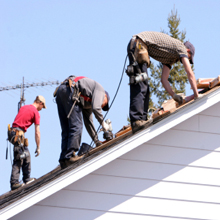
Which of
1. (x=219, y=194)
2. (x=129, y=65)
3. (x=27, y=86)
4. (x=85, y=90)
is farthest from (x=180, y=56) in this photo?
(x=27, y=86)

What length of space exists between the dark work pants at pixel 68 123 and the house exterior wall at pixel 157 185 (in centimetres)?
73

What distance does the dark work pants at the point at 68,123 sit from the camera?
660 centimetres

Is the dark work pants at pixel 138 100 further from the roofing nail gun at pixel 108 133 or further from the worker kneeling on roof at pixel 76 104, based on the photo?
the roofing nail gun at pixel 108 133

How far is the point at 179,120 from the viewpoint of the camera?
20.0 ft

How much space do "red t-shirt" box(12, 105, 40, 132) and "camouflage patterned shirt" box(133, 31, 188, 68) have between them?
299 cm

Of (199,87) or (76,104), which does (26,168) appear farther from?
(199,87)

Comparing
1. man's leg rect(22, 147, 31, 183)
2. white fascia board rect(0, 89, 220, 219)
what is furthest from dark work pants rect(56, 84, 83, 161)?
man's leg rect(22, 147, 31, 183)

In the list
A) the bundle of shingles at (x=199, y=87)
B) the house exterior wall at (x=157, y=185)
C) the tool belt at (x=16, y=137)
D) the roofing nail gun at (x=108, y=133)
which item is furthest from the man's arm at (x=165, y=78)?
the tool belt at (x=16, y=137)

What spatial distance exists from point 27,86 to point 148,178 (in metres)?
13.1

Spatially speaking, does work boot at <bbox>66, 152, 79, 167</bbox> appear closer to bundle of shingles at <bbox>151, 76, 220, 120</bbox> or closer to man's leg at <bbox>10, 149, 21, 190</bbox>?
bundle of shingles at <bbox>151, 76, 220, 120</bbox>

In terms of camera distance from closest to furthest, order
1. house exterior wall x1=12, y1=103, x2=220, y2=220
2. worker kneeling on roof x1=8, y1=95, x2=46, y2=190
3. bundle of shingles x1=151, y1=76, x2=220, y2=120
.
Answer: house exterior wall x1=12, y1=103, x2=220, y2=220
bundle of shingles x1=151, y1=76, x2=220, y2=120
worker kneeling on roof x1=8, y1=95, x2=46, y2=190

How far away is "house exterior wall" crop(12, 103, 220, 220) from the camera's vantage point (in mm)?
5941

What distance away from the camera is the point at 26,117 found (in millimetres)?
8641

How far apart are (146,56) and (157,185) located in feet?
5.58
